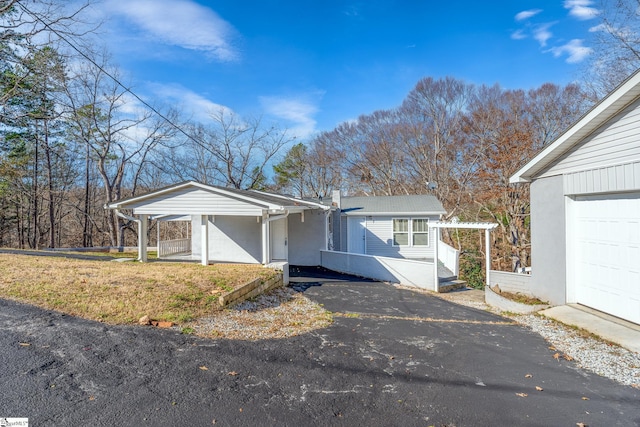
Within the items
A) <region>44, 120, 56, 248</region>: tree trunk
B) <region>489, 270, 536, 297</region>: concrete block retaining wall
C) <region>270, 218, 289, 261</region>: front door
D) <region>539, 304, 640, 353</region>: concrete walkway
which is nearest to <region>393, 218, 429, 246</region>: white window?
<region>270, 218, 289, 261</region>: front door

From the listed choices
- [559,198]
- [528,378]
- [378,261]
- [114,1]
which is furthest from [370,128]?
[528,378]

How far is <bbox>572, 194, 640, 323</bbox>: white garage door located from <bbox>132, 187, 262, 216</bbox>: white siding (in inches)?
333

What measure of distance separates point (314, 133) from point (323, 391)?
104 feet

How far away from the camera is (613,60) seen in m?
15.0

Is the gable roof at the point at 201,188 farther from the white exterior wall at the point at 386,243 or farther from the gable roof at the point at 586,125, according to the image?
the gable roof at the point at 586,125

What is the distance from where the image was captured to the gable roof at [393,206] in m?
16.8

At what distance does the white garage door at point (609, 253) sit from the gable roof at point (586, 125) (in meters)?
1.07

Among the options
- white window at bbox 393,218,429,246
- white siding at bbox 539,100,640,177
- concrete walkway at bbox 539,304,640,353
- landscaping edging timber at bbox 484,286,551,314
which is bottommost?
landscaping edging timber at bbox 484,286,551,314

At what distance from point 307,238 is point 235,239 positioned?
3456 mm

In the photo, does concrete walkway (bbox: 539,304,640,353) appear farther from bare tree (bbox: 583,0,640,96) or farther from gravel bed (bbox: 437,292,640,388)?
bare tree (bbox: 583,0,640,96)

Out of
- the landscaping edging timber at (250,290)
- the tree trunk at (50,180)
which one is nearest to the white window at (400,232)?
the landscaping edging timber at (250,290)

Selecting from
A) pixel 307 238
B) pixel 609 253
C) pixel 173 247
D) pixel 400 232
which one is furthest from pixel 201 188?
pixel 609 253

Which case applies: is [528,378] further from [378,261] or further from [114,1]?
[114,1]

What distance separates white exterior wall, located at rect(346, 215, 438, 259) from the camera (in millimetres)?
17094
